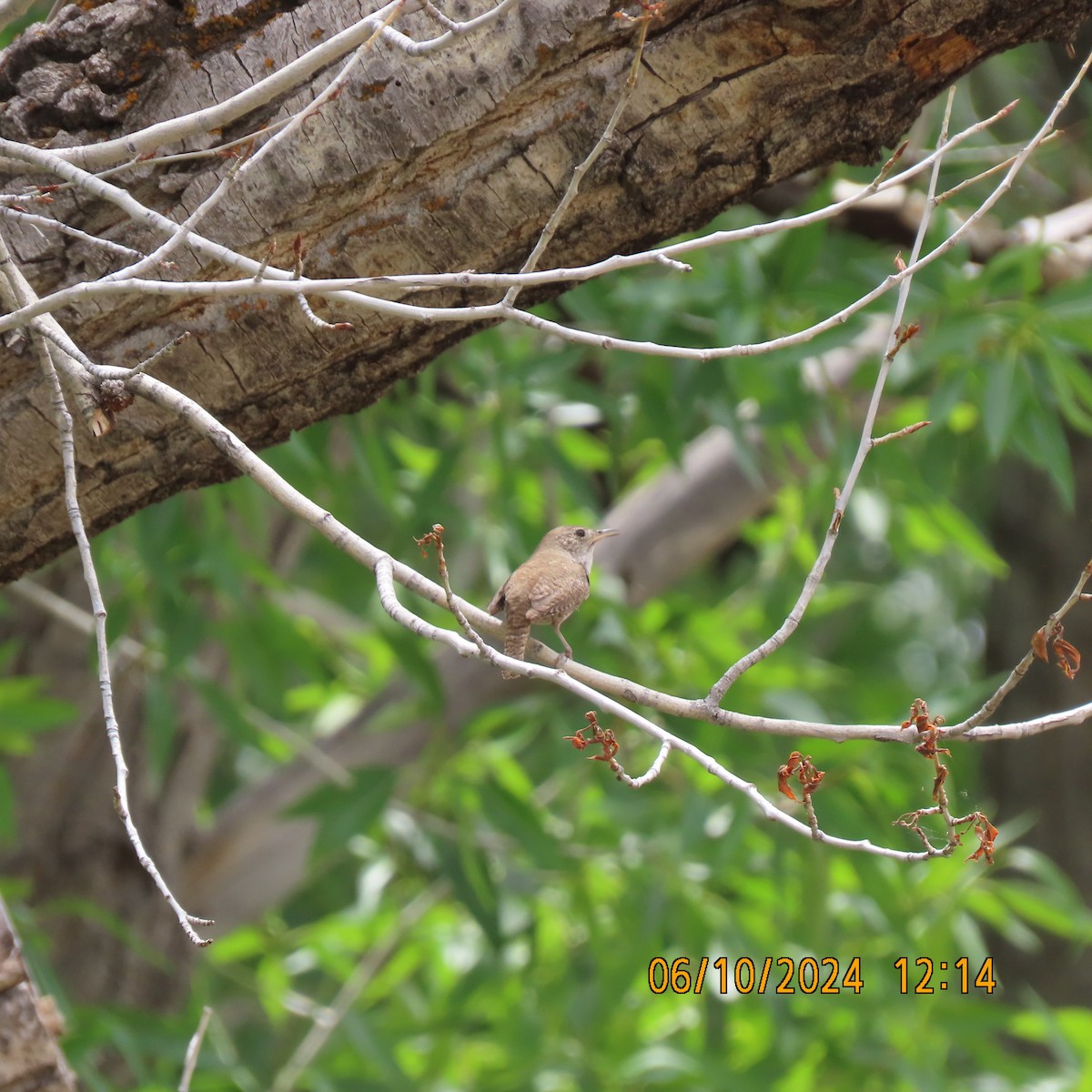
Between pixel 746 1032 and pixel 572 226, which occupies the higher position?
pixel 572 226

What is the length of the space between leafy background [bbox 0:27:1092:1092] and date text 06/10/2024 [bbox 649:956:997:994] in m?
0.04

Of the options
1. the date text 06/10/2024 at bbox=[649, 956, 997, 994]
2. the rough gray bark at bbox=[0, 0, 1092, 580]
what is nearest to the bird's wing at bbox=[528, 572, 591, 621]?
the rough gray bark at bbox=[0, 0, 1092, 580]

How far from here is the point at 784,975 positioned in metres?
3.85

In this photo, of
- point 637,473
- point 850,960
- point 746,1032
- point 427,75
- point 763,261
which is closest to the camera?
point 427,75

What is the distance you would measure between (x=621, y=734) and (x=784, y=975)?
2.97 ft

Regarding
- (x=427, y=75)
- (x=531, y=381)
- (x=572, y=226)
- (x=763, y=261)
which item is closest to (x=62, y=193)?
(x=427, y=75)

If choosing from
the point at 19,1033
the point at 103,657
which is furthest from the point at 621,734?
the point at 103,657

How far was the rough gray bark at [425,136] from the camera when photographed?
184cm

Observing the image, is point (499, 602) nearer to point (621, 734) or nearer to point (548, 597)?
point (548, 597)

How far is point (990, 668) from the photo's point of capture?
24.8 ft

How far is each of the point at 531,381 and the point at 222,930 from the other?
2387mm

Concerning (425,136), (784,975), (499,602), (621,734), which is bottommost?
(784,975)

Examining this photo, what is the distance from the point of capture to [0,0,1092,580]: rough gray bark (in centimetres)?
184

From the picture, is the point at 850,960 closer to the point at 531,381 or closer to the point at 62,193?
the point at 531,381
